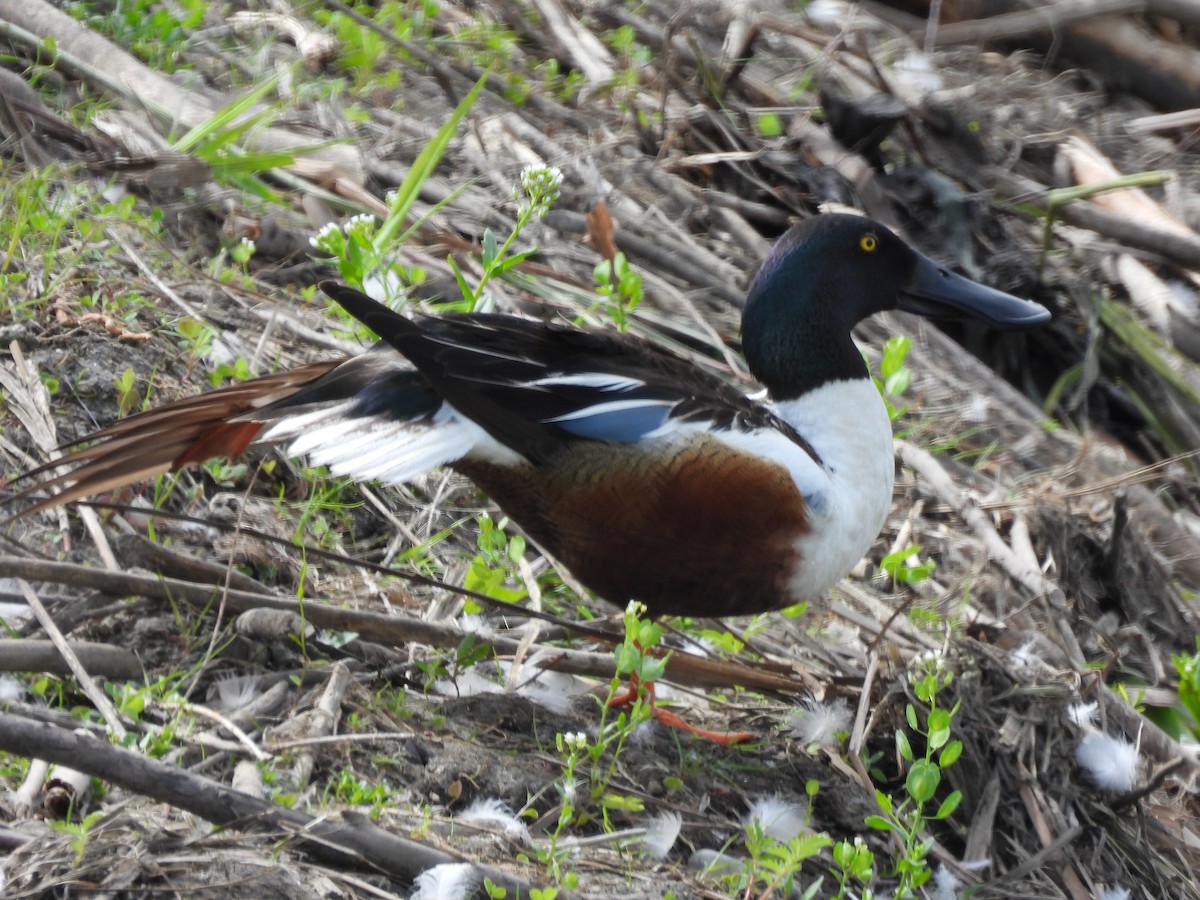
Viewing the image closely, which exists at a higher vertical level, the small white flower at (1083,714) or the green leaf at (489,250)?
the green leaf at (489,250)

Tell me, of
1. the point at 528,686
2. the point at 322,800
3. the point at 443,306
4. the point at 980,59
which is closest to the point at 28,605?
the point at 322,800

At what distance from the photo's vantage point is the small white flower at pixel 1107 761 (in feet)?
9.68

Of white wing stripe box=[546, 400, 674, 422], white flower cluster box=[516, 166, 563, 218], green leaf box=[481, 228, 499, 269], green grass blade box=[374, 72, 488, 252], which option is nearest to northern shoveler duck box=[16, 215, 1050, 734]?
white wing stripe box=[546, 400, 674, 422]

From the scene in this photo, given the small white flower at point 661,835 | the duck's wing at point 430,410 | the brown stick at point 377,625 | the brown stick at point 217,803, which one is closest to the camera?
the brown stick at point 217,803

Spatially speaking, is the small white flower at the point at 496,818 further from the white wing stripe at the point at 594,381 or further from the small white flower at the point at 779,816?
the white wing stripe at the point at 594,381

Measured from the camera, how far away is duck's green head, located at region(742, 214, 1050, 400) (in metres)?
3.37

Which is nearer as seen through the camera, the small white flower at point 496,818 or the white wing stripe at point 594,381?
the small white flower at point 496,818

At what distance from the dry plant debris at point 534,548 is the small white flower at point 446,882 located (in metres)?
0.01

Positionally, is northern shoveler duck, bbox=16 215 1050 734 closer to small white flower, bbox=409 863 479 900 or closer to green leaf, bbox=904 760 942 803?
green leaf, bbox=904 760 942 803

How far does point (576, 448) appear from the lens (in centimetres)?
296

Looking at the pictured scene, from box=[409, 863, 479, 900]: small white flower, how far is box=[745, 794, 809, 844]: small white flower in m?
0.79

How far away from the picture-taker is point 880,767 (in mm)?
3004

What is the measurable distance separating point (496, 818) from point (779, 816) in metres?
0.64

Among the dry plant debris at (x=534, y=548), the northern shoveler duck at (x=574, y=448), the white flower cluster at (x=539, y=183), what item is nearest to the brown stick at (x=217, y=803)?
the dry plant debris at (x=534, y=548)
